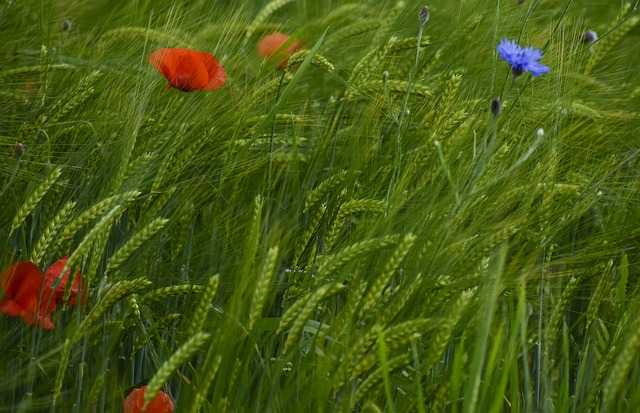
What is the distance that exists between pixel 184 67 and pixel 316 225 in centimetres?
26

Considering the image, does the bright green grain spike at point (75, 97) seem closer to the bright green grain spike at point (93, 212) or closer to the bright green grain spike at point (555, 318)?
the bright green grain spike at point (93, 212)

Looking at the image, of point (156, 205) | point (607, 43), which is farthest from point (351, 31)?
point (156, 205)

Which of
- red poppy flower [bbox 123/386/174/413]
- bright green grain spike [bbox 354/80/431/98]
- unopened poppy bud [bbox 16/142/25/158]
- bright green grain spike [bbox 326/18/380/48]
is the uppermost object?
bright green grain spike [bbox 326/18/380/48]

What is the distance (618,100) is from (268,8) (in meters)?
0.53

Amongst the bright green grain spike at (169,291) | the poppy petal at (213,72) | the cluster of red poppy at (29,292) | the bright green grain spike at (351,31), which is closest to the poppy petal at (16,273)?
the cluster of red poppy at (29,292)

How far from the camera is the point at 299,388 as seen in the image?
2.73ft

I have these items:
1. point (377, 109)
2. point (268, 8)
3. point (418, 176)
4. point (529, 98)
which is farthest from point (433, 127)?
point (268, 8)

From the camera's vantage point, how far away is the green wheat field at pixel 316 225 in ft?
2.62

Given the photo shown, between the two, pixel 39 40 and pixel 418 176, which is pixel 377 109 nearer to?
pixel 418 176

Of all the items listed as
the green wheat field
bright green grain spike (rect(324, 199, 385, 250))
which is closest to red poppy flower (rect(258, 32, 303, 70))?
the green wheat field

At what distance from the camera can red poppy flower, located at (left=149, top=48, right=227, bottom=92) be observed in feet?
3.68

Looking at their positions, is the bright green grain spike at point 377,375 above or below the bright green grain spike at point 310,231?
below

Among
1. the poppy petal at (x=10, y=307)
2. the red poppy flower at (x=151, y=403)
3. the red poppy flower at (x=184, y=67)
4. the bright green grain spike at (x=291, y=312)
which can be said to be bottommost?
the red poppy flower at (x=151, y=403)

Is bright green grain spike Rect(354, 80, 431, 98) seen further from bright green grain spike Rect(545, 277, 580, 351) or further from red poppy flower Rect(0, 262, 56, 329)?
red poppy flower Rect(0, 262, 56, 329)
